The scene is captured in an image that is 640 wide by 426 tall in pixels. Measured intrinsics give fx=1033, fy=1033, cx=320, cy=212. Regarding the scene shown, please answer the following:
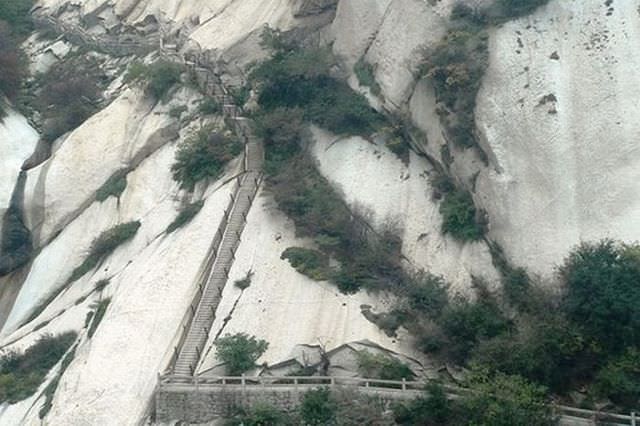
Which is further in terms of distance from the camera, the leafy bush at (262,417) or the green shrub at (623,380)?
the leafy bush at (262,417)

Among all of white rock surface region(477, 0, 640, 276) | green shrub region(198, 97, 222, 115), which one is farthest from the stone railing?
green shrub region(198, 97, 222, 115)

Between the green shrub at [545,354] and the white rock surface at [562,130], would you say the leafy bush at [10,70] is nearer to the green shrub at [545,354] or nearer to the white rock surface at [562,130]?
the white rock surface at [562,130]

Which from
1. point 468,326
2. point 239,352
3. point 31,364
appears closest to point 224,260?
point 239,352

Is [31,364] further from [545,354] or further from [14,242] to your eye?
[545,354]

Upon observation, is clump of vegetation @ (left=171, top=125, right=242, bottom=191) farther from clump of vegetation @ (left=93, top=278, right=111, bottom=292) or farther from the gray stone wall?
the gray stone wall

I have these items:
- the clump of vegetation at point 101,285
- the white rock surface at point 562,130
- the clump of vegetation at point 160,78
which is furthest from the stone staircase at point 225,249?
the white rock surface at point 562,130

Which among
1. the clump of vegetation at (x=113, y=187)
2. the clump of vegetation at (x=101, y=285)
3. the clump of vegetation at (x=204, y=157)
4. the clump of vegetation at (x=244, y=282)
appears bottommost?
the clump of vegetation at (x=244, y=282)

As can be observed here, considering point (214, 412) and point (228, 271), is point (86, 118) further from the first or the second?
point (214, 412)
